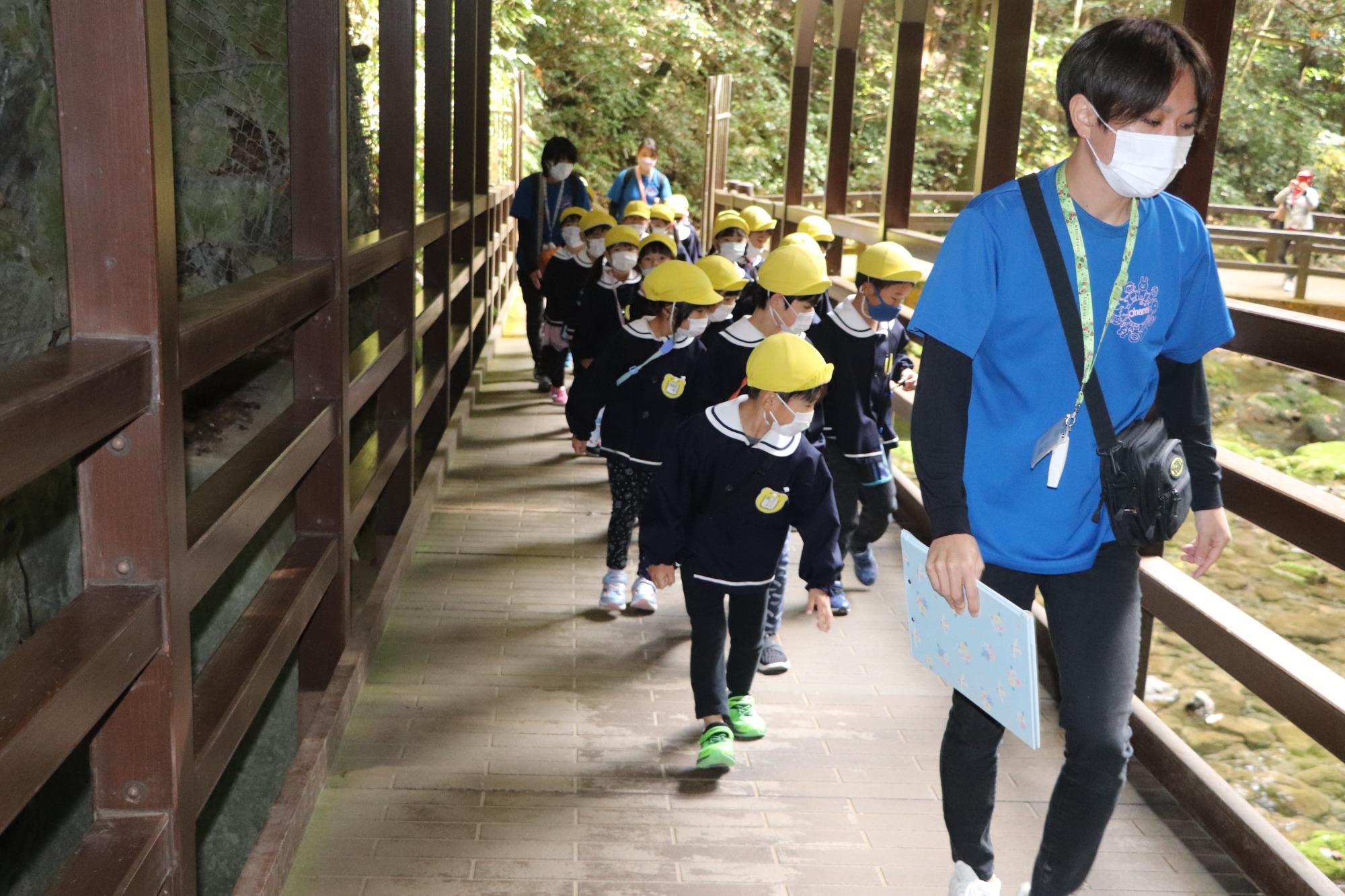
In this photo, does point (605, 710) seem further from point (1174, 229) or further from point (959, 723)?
point (1174, 229)

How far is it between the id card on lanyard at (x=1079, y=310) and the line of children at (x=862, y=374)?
255 centimetres

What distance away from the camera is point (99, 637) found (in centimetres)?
181

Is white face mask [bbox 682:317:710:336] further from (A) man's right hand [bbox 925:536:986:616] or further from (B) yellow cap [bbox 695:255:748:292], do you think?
(A) man's right hand [bbox 925:536:986:616]

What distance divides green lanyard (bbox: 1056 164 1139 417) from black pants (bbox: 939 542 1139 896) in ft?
1.02

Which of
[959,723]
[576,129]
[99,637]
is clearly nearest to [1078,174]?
[959,723]

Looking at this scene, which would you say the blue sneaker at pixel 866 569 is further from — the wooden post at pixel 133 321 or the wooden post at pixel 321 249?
the wooden post at pixel 133 321

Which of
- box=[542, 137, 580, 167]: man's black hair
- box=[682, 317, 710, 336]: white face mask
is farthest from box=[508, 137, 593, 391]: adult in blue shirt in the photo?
box=[682, 317, 710, 336]: white face mask

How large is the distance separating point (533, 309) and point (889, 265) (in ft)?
17.2

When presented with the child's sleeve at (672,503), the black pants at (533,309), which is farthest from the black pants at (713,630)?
the black pants at (533,309)

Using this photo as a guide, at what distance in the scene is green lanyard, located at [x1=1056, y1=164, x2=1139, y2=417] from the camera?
2303mm

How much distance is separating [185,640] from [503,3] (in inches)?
726

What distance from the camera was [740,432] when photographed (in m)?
3.61

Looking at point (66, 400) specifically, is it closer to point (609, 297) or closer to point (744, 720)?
point (744, 720)

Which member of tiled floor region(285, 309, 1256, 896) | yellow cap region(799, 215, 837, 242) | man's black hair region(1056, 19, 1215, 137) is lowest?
tiled floor region(285, 309, 1256, 896)
